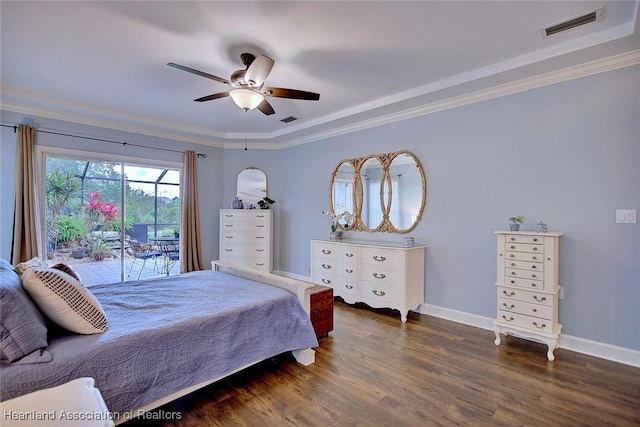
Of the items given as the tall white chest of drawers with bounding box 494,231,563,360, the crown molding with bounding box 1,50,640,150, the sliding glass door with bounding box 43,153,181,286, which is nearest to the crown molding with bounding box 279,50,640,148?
the crown molding with bounding box 1,50,640,150

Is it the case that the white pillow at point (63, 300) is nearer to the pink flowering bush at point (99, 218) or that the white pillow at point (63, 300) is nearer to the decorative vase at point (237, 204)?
the pink flowering bush at point (99, 218)

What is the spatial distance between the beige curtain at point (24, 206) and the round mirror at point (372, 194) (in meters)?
4.23

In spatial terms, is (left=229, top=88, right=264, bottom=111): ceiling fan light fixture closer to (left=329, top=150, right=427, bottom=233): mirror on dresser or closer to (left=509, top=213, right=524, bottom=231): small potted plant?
(left=329, top=150, right=427, bottom=233): mirror on dresser

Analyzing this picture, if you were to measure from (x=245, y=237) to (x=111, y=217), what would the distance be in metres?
1.99

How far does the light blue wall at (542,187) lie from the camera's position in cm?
259

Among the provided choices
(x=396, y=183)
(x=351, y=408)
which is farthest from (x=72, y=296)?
(x=396, y=183)

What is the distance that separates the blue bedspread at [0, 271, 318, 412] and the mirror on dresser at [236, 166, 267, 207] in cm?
308

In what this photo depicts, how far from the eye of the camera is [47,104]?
3.79 m

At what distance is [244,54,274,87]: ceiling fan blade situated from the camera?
2.32 metres

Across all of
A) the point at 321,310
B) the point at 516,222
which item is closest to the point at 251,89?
the point at 321,310

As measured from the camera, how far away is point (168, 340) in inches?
70.4

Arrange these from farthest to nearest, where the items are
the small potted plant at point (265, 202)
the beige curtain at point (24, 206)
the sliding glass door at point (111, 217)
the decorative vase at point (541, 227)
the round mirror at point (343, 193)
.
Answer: the small potted plant at point (265, 202) → the round mirror at point (343, 193) → the sliding glass door at point (111, 217) → the beige curtain at point (24, 206) → the decorative vase at point (541, 227)

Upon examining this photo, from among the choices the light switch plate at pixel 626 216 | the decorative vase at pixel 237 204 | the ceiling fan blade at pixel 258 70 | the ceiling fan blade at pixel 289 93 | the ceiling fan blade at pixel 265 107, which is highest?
the ceiling fan blade at pixel 258 70

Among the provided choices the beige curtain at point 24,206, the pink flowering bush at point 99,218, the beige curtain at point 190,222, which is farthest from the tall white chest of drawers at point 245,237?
the beige curtain at point 24,206
